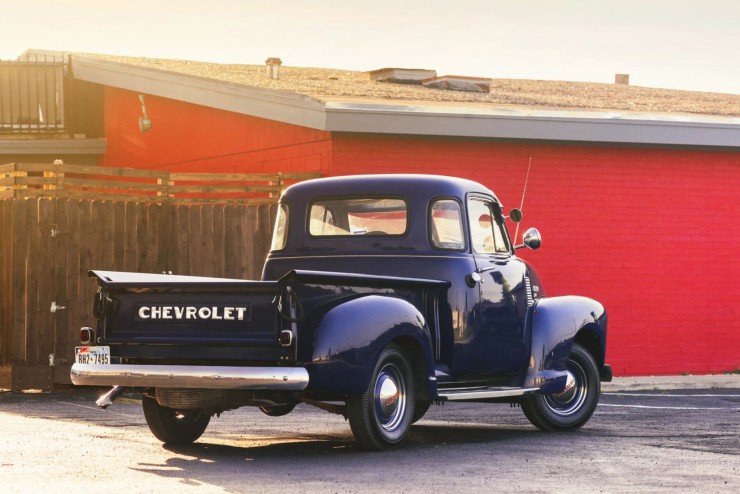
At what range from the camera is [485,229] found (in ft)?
36.6

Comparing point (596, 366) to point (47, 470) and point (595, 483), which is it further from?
point (47, 470)

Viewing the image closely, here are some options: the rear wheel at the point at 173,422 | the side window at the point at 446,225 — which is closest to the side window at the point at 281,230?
the side window at the point at 446,225

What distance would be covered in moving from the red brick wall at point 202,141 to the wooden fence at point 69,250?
1684 mm

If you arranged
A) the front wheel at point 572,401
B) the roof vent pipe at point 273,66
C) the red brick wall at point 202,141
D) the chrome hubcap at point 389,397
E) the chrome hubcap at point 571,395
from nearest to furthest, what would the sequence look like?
the chrome hubcap at point 389,397, the front wheel at point 572,401, the chrome hubcap at point 571,395, the red brick wall at point 202,141, the roof vent pipe at point 273,66

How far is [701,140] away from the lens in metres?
18.5

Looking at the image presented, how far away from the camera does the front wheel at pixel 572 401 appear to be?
37.8 feet

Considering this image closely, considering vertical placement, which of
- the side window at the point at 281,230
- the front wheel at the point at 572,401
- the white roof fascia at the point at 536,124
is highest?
the white roof fascia at the point at 536,124

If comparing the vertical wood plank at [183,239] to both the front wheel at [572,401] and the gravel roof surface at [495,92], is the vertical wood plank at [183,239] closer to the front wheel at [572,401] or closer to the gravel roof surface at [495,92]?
the gravel roof surface at [495,92]

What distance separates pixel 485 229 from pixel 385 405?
2197 millimetres

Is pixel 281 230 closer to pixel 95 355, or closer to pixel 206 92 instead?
pixel 95 355

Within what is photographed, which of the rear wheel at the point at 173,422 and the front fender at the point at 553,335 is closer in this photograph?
the rear wheel at the point at 173,422

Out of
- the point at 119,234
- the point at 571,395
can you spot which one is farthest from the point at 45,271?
the point at 571,395

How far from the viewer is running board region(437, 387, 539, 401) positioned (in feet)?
32.8

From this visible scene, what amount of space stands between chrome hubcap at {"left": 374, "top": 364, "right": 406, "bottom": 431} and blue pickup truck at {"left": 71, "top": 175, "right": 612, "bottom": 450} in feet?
0.04
